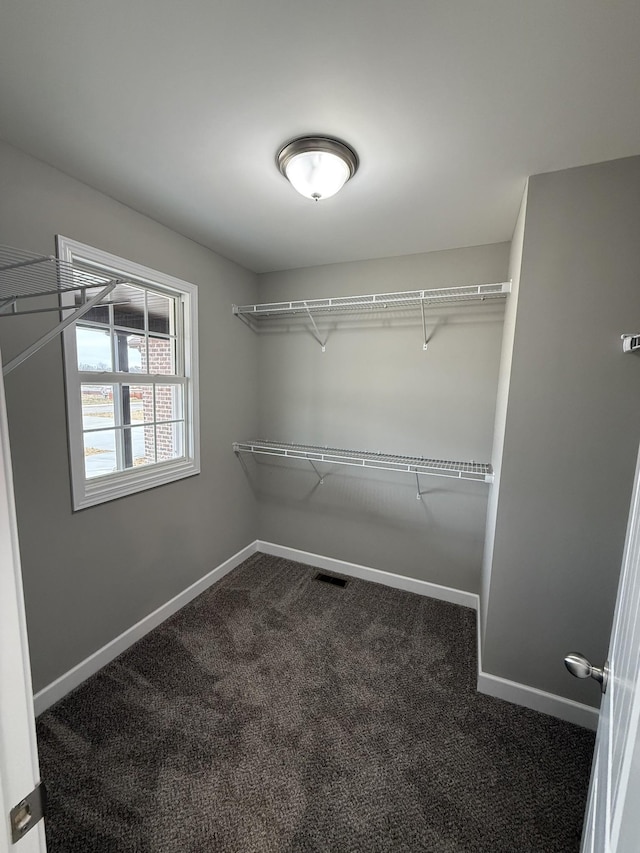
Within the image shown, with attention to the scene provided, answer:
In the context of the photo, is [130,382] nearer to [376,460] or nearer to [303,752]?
[376,460]

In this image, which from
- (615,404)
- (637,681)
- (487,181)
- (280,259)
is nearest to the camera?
(637,681)

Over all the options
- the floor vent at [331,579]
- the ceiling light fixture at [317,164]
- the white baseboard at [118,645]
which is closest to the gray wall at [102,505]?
the white baseboard at [118,645]

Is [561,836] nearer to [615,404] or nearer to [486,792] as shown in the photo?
[486,792]

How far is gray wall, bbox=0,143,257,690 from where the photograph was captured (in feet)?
4.68

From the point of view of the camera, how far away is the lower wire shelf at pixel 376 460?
81.5 inches

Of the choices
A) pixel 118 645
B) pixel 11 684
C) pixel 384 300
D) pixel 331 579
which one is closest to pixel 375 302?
pixel 384 300

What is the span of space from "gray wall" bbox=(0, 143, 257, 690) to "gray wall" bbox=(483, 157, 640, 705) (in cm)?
184

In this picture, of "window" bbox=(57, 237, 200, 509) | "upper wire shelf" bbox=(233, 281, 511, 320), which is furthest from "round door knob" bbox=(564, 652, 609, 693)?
"window" bbox=(57, 237, 200, 509)

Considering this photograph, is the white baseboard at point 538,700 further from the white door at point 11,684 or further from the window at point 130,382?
the window at point 130,382

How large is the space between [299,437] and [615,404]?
1977mm

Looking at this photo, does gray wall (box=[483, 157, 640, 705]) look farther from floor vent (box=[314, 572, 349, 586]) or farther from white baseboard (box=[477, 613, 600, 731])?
floor vent (box=[314, 572, 349, 586])

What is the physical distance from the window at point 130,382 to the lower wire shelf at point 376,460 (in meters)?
0.54

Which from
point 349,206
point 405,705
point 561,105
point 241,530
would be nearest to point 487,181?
point 561,105

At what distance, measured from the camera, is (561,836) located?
1167 mm
